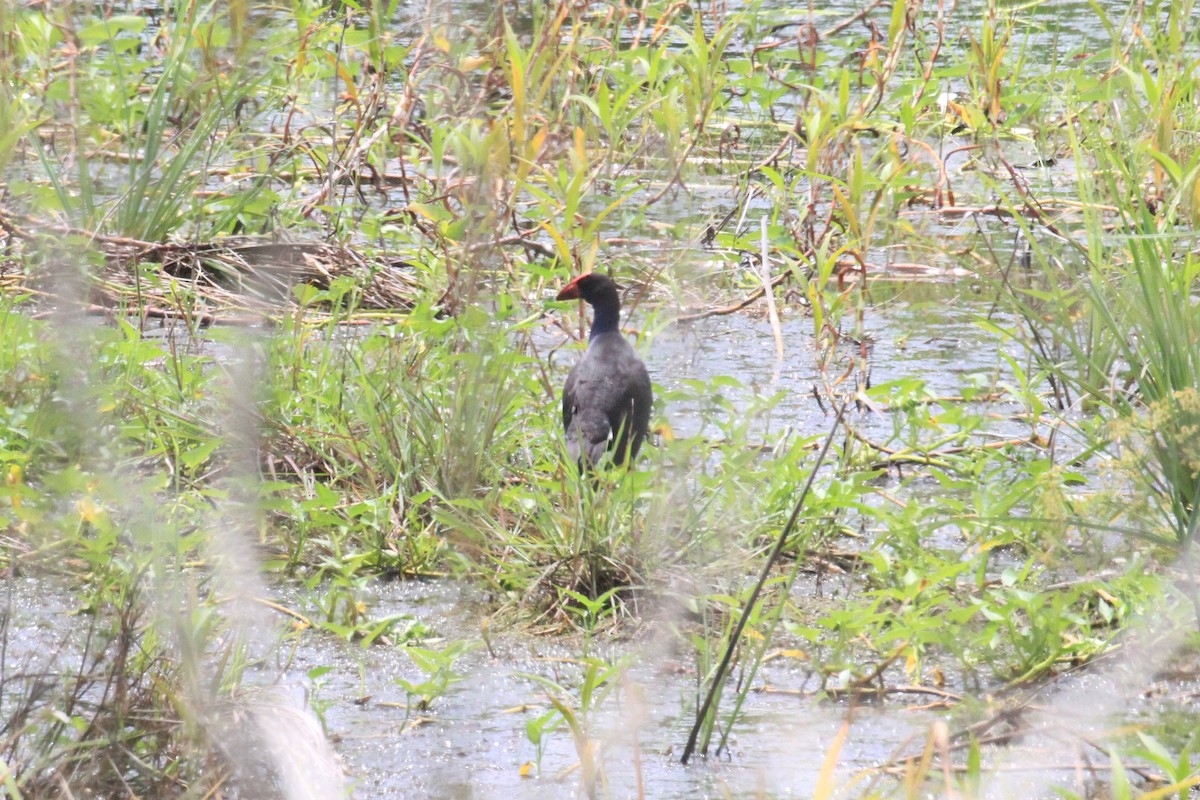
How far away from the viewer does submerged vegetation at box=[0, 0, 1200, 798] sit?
7.93 ft

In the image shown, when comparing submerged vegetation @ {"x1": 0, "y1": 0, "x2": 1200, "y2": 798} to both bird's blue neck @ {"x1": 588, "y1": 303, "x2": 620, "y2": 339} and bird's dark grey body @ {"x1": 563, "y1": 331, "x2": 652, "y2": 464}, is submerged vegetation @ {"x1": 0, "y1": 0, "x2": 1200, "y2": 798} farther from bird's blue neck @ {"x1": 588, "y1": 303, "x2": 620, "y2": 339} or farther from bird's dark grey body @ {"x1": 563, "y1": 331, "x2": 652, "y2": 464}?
bird's blue neck @ {"x1": 588, "y1": 303, "x2": 620, "y2": 339}

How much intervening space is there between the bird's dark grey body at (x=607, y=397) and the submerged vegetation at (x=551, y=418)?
106mm

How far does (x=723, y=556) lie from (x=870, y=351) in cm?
181

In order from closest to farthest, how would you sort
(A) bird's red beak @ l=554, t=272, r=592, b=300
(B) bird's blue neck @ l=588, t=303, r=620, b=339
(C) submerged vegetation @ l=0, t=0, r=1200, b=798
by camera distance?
(C) submerged vegetation @ l=0, t=0, r=1200, b=798
(B) bird's blue neck @ l=588, t=303, r=620, b=339
(A) bird's red beak @ l=554, t=272, r=592, b=300

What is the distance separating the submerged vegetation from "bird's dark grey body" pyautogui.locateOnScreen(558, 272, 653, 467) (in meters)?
0.11

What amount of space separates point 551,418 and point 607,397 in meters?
0.21

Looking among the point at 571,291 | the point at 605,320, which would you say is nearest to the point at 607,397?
the point at 605,320

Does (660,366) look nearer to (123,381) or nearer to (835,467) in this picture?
(835,467)

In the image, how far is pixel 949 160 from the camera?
7059mm

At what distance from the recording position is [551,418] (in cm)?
454

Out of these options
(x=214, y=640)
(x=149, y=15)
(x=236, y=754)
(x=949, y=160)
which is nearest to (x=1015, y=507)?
(x=214, y=640)

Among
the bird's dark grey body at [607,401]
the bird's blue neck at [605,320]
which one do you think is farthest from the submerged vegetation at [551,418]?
the bird's blue neck at [605,320]

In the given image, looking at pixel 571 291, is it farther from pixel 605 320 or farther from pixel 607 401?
pixel 607 401

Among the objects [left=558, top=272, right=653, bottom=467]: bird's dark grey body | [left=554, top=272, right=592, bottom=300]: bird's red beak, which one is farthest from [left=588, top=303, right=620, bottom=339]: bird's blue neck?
[left=554, top=272, right=592, bottom=300]: bird's red beak
